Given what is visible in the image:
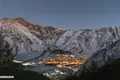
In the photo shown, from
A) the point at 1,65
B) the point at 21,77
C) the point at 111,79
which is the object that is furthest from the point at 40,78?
the point at 111,79

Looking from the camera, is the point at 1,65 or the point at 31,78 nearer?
the point at 1,65

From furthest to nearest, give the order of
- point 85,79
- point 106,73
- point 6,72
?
point 6,72 < point 85,79 < point 106,73

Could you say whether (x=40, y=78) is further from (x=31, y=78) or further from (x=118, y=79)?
(x=118, y=79)

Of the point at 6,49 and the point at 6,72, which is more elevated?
the point at 6,49

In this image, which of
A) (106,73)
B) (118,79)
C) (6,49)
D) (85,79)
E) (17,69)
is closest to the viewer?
(118,79)

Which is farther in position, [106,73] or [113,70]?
[106,73]

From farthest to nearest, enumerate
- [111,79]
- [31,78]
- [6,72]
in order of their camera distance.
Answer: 1. [31,78]
2. [6,72]
3. [111,79]

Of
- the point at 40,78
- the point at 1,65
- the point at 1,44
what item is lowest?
the point at 40,78

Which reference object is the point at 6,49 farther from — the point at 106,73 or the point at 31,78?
the point at 31,78

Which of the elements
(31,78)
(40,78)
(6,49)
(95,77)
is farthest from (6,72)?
(40,78)
